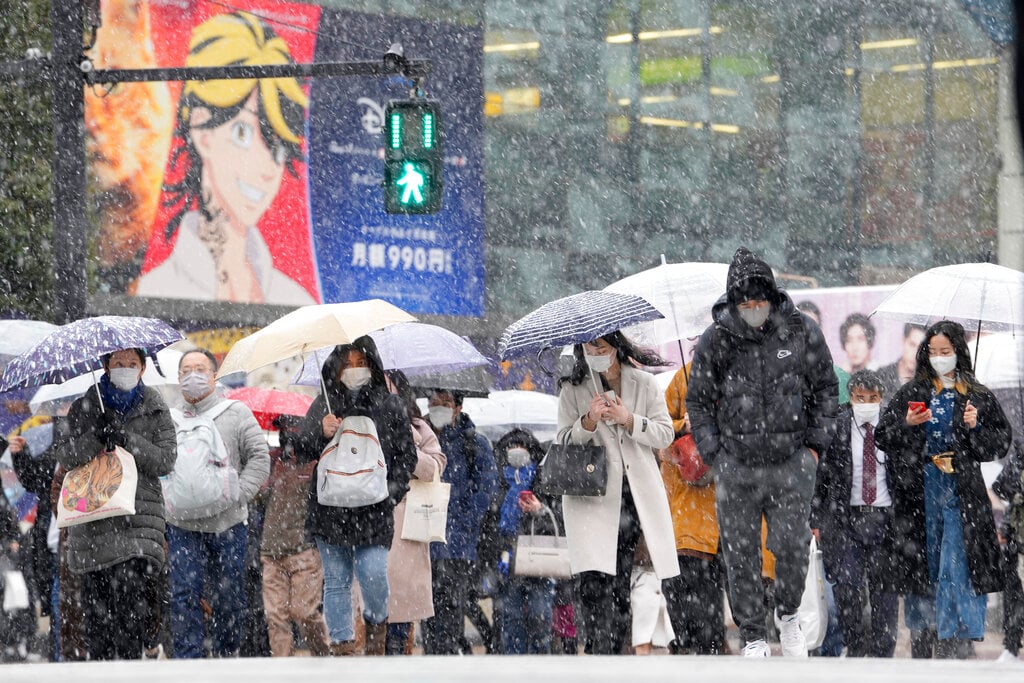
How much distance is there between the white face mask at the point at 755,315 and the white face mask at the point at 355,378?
7.62 feet

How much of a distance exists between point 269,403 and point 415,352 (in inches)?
55.5

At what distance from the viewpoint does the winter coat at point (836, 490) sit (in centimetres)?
1119

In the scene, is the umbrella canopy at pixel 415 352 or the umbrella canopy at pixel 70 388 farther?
the umbrella canopy at pixel 70 388

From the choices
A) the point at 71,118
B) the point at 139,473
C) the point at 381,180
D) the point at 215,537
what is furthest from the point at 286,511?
the point at 381,180

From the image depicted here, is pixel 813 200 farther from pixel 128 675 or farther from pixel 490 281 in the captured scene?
pixel 128 675

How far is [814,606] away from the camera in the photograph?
1152cm

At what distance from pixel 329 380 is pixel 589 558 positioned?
2036 millimetres

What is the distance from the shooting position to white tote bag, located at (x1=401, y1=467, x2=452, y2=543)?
11.3 m

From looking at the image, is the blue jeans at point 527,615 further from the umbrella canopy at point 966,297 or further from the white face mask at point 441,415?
the umbrella canopy at point 966,297

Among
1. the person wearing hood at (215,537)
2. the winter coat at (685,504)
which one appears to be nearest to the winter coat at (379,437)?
the person wearing hood at (215,537)

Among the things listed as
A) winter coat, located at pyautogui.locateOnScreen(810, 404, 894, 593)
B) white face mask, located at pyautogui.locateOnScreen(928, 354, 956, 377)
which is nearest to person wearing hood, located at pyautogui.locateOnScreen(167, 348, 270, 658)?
winter coat, located at pyautogui.locateOnScreen(810, 404, 894, 593)

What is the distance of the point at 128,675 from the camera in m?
4.47

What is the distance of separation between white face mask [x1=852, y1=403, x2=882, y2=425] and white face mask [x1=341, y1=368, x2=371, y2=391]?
310 centimetres

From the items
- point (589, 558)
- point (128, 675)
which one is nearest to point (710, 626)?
point (589, 558)
